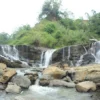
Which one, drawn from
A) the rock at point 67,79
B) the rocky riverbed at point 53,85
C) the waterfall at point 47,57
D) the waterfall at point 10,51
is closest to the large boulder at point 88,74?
the rocky riverbed at point 53,85

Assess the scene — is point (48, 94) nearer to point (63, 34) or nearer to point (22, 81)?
point (22, 81)

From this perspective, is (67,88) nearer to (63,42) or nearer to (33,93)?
(33,93)

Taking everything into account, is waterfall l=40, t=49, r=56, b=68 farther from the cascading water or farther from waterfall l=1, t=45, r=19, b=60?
the cascading water

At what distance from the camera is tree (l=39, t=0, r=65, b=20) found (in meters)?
45.1

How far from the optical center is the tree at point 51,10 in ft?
148

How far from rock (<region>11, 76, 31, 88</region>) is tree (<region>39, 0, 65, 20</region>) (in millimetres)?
30886

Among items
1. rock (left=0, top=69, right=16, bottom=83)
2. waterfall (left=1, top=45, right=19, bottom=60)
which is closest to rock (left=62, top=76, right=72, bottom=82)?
rock (left=0, top=69, right=16, bottom=83)

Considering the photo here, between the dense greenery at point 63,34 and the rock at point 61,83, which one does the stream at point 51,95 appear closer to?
the rock at point 61,83

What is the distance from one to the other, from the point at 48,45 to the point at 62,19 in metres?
11.7

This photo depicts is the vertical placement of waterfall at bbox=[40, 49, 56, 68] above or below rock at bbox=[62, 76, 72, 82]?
above

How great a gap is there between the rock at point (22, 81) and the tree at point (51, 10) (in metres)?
30.9

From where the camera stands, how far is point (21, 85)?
48.9ft

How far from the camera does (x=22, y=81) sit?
15.2 meters

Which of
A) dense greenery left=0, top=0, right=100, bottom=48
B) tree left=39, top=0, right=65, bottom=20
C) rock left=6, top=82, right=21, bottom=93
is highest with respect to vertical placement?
tree left=39, top=0, right=65, bottom=20
